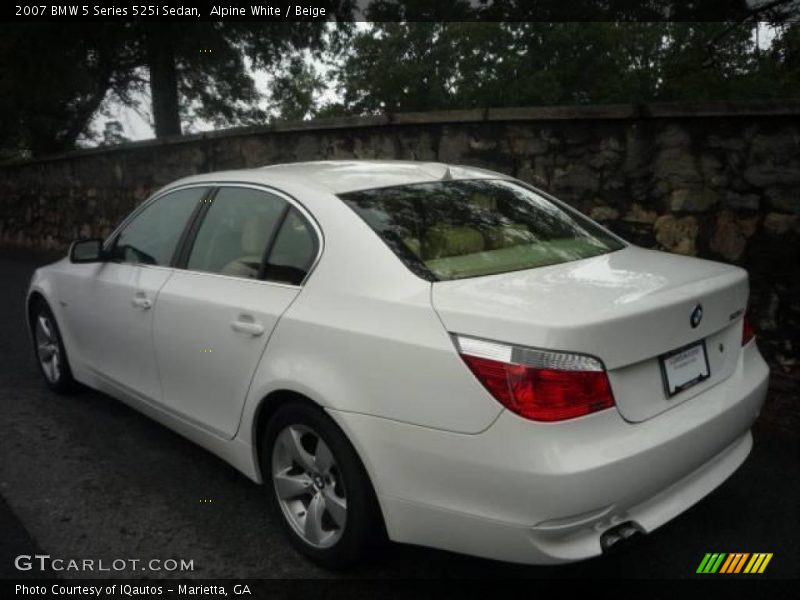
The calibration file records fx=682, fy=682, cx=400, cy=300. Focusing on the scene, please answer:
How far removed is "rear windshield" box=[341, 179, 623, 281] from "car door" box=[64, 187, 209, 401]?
1.19 meters

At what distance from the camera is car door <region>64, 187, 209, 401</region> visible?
11.5ft

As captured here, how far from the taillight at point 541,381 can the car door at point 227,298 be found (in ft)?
3.23

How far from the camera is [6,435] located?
4.08 metres

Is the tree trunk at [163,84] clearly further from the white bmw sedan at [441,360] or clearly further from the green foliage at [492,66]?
the green foliage at [492,66]

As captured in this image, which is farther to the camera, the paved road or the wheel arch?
the paved road

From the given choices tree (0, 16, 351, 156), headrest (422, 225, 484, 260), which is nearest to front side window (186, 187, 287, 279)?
headrest (422, 225, 484, 260)

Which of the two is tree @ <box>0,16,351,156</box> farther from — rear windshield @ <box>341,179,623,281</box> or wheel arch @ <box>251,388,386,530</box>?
wheel arch @ <box>251,388,386,530</box>

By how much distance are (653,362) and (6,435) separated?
3723mm

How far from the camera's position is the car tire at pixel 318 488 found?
241cm

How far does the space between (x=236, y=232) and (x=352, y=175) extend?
61 centimetres

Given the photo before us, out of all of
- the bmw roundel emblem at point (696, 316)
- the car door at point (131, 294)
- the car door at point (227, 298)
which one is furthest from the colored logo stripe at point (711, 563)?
the car door at point (131, 294)

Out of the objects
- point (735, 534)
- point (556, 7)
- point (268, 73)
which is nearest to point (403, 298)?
point (735, 534)

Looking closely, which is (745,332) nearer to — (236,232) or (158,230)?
(236,232)

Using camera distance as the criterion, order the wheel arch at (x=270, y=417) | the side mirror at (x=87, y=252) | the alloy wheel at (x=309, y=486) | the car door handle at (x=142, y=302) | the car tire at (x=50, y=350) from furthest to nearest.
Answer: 1. the car tire at (x=50, y=350)
2. the side mirror at (x=87, y=252)
3. the car door handle at (x=142, y=302)
4. the alloy wheel at (x=309, y=486)
5. the wheel arch at (x=270, y=417)
